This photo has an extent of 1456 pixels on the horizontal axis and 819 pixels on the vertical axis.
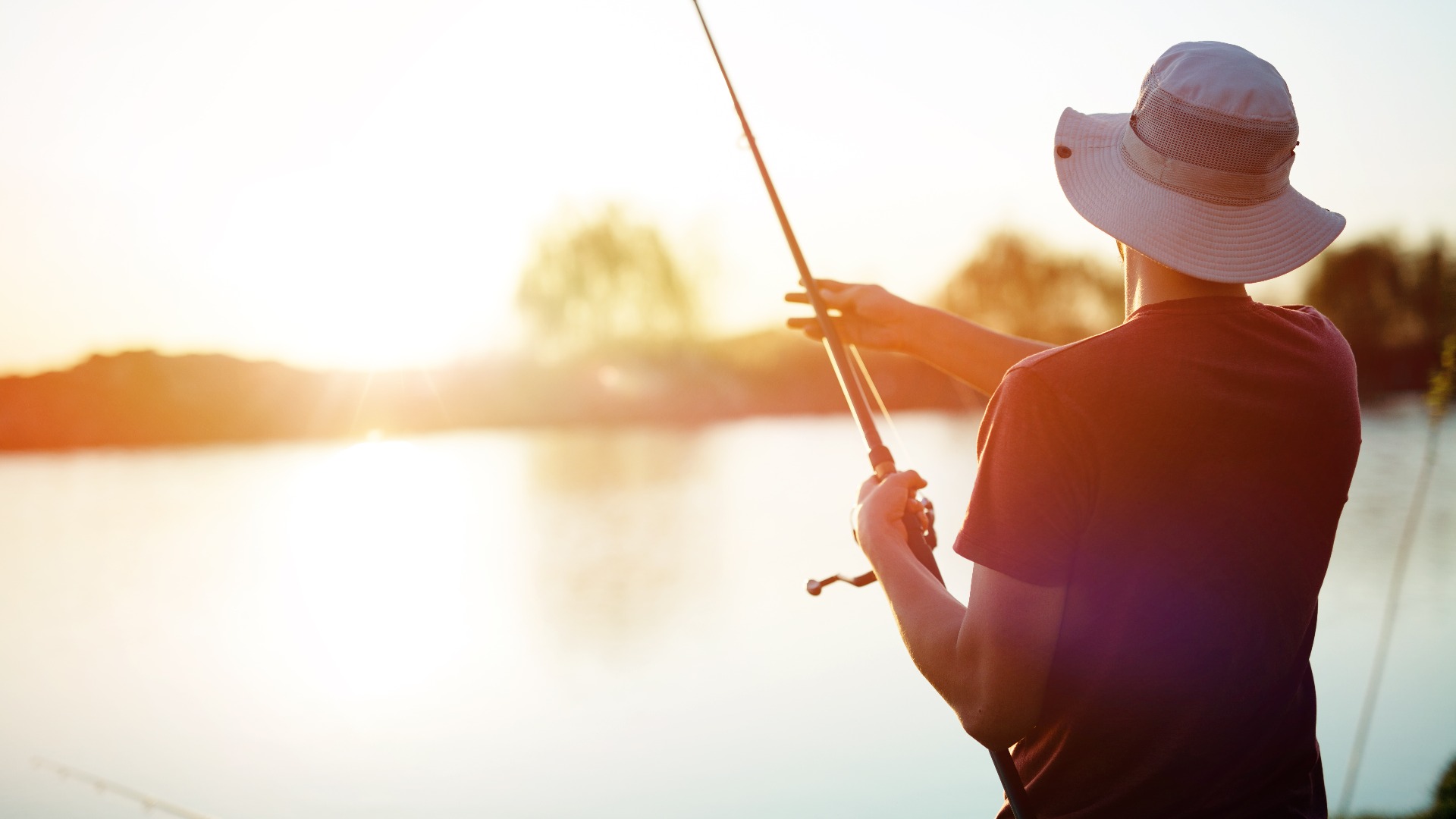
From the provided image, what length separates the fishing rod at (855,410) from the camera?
100 cm

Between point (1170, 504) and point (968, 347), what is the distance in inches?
26.1

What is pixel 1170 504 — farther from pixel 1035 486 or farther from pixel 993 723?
pixel 993 723

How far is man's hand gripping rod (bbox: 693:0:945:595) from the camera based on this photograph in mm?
1187

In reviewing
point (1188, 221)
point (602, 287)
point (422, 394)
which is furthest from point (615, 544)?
point (1188, 221)

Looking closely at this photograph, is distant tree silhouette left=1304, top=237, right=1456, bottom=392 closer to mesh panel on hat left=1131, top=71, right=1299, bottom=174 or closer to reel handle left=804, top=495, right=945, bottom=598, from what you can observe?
reel handle left=804, top=495, right=945, bottom=598

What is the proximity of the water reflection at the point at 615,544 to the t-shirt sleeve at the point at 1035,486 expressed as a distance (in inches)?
247

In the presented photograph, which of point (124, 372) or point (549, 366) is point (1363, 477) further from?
point (124, 372)

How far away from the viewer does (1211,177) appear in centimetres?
89

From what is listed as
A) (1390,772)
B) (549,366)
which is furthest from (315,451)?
(1390,772)

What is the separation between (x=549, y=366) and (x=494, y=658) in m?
6.98

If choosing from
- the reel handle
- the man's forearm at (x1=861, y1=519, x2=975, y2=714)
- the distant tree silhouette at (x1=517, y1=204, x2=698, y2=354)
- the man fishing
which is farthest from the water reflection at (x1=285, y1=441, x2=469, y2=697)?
the man fishing

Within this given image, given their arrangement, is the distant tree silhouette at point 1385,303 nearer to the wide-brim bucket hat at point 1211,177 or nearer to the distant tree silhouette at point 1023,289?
the distant tree silhouette at point 1023,289

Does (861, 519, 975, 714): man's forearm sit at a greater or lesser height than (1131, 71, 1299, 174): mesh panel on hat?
lesser

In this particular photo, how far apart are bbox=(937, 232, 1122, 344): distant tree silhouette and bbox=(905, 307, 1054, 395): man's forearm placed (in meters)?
7.77
